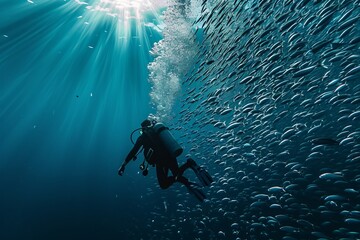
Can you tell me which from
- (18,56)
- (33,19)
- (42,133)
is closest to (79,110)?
(42,133)

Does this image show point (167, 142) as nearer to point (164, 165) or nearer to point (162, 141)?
point (162, 141)

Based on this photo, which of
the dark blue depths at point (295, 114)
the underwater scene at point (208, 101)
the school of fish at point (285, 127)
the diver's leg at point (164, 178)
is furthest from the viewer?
the underwater scene at point (208, 101)

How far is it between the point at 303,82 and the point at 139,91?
34.4 meters

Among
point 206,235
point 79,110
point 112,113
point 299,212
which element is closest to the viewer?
point 299,212

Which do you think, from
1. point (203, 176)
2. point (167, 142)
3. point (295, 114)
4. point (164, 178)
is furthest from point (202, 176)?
point (295, 114)

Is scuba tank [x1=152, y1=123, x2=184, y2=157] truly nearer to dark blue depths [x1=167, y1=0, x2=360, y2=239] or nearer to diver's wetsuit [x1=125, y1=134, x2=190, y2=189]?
diver's wetsuit [x1=125, y1=134, x2=190, y2=189]

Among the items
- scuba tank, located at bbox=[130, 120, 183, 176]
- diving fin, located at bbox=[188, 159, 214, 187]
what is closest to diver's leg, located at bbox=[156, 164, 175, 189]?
scuba tank, located at bbox=[130, 120, 183, 176]

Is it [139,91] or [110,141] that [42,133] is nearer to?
[139,91]

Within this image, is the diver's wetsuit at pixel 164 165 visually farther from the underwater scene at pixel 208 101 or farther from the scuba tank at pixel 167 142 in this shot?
the underwater scene at pixel 208 101

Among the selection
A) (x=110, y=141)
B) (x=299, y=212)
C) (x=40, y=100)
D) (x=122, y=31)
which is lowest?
(x=299, y=212)

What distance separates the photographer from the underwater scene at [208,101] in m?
6.80

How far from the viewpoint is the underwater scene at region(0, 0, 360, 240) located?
6.80 meters

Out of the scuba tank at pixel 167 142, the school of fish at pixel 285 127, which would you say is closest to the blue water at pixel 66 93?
the school of fish at pixel 285 127

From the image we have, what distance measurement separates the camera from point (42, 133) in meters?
57.3
